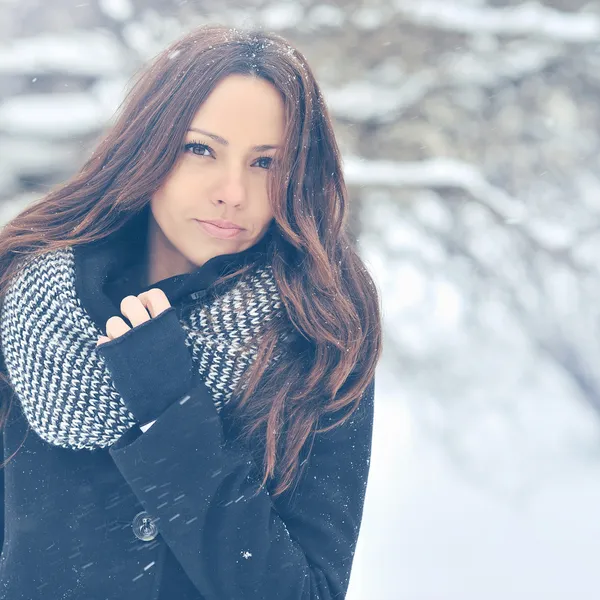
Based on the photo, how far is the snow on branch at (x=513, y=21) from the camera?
4.13 meters

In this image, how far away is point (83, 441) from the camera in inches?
47.8

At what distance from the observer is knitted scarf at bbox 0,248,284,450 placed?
120 centimetres

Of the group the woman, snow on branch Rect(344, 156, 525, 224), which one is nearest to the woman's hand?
the woman

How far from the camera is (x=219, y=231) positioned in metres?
1.27

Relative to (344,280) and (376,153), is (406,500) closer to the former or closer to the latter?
(376,153)

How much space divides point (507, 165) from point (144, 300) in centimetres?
345

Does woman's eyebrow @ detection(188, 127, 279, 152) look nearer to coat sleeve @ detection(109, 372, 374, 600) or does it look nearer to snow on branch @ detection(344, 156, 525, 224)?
coat sleeve @ detection(109, 372, 374, 600)

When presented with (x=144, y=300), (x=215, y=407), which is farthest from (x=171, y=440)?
(x=144, y=300)

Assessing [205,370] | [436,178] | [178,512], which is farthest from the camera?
[436,178]

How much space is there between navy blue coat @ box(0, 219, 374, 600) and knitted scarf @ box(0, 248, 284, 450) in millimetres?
39

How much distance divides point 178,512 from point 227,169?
0.55 meters

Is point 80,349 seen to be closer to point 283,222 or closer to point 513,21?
point 283,222

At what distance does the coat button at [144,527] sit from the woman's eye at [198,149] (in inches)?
23.9

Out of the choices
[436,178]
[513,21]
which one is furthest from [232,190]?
[513,21]
